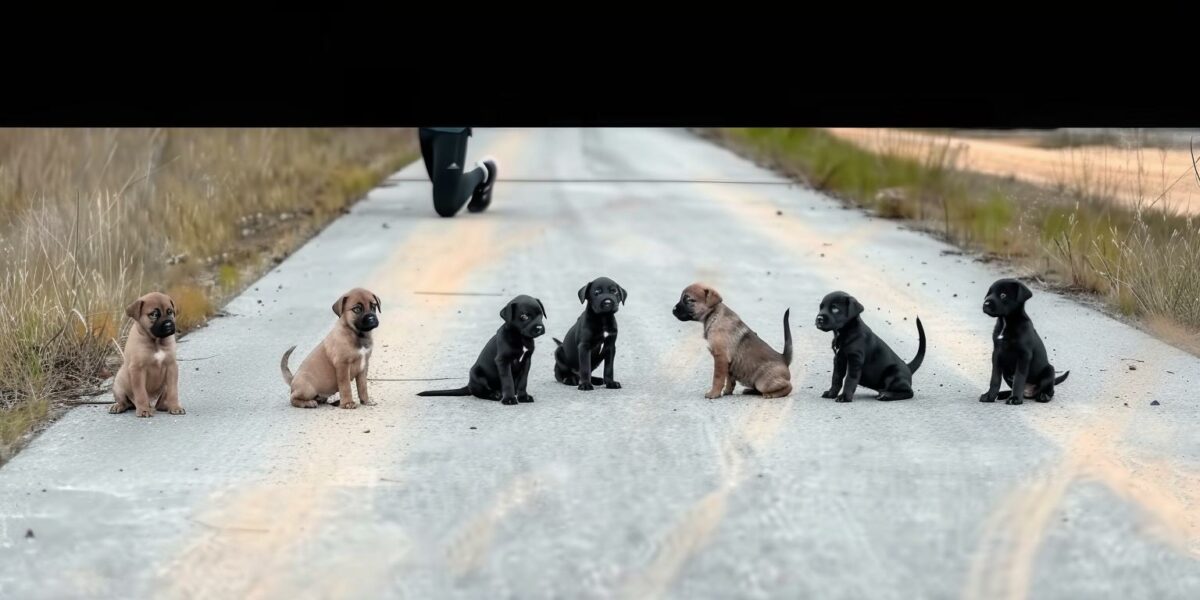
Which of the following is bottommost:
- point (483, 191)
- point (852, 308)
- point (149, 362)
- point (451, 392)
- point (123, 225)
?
point (483, 191)

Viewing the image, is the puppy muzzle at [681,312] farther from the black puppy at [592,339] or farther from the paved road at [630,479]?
the paved road at [630,479]

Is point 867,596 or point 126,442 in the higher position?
point 867,596

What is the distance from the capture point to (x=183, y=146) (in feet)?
53.8

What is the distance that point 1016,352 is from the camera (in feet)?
24.0

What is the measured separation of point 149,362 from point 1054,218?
8.21 m

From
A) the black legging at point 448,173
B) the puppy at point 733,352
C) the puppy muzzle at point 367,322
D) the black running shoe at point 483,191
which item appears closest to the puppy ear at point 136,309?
the puppy muzzle at point 367,322

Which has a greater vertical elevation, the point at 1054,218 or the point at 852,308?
the point at 852,308

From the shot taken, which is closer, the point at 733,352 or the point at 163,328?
the point at 163,328

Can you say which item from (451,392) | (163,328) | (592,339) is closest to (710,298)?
(592,339)

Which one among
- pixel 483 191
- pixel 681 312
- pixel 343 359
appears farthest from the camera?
pixel 483 191

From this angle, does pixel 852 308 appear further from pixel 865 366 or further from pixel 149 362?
pixel 149 362
